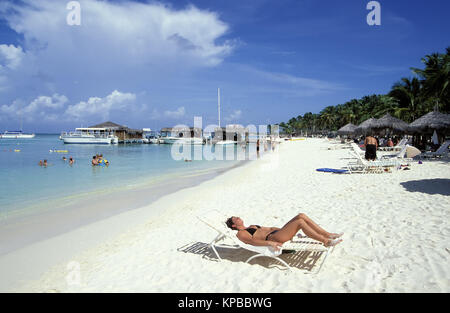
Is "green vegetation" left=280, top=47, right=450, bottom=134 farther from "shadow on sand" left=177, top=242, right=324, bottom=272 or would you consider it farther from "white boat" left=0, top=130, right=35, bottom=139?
"white boat" left=0, top=130, right=35, bottom=139

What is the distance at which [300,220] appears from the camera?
11.4 feet

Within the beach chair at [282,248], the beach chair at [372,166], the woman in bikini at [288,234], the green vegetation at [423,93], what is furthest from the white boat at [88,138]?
the woman in bikini at [288,234]

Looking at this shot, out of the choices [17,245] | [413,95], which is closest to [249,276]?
[17,245]

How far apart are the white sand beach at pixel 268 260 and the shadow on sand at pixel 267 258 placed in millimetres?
35

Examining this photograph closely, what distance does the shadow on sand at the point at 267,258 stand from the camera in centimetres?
359

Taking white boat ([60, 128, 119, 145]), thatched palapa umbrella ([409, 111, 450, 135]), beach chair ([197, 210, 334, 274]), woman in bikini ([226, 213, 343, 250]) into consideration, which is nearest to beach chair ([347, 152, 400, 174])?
Answer: beach chair ([197, 210, 334, 274])

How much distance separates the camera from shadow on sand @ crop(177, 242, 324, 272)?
11.8 feet

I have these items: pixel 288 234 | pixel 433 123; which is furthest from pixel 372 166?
pixel 433 123

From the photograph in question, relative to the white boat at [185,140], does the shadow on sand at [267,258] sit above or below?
below

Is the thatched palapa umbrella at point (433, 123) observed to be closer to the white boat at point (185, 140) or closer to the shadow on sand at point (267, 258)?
the shadow on sand at point (267, 258)

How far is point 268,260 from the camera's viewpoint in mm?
3785

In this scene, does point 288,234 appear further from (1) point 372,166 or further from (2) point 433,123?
(2) point 433,123

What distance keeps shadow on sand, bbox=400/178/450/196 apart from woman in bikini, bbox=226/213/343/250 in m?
4.57
